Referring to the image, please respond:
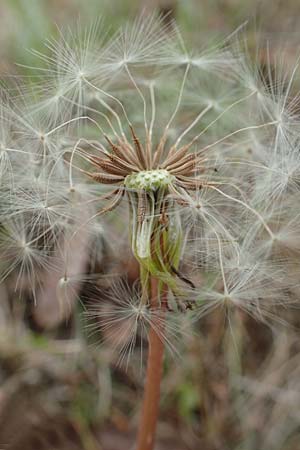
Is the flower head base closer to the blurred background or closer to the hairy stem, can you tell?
the hairy stem

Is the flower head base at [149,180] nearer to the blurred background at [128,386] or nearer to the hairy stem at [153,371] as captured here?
the hairy stem at [153,371]

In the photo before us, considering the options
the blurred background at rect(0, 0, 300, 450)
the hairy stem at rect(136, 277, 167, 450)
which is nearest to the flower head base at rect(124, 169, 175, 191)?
the hairy stem at rect(136, 277, 167, 450)

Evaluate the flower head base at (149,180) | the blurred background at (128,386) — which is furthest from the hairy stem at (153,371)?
the blurred background at (128,386)

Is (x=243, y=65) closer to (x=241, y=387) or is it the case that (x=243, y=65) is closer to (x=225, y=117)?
(x=225, y=117)

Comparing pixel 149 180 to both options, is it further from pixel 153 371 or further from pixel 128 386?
pixel 128 386

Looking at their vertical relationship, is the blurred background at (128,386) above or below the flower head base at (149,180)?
below
